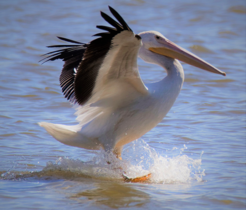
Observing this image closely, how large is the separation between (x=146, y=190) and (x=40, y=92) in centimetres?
339

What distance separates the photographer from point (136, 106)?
354 cm

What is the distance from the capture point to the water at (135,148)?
3.18 meters

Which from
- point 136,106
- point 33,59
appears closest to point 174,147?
point 136,106

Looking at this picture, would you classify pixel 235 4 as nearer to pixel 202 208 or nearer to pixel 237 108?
pixel 237 108

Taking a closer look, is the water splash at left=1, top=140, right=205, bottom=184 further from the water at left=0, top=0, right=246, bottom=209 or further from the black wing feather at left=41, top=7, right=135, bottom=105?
the black wing feather at left=41, top=7, right=135, bottom=105

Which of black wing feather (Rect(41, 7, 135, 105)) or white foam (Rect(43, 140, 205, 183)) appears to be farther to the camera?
white foam (Rect(43, 140, 205, 183))

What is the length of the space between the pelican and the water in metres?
0.25

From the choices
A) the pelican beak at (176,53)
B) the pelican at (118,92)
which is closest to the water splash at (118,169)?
the pelican at (118,92)

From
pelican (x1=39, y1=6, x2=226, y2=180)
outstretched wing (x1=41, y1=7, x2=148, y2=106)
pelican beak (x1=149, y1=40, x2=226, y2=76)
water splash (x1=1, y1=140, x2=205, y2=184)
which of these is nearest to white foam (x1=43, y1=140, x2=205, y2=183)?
water splash (x1=1, y1=140, x2=205, y2=184)

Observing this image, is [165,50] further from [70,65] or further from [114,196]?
[114,196]

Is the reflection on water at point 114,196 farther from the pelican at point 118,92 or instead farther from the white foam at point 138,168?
the pelican at point 118,92

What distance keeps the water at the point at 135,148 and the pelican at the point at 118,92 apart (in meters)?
0.25

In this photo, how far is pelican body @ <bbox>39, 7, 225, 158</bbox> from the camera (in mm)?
3074

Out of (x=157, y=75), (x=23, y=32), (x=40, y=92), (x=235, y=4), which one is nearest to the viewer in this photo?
(x=40, y=92)
